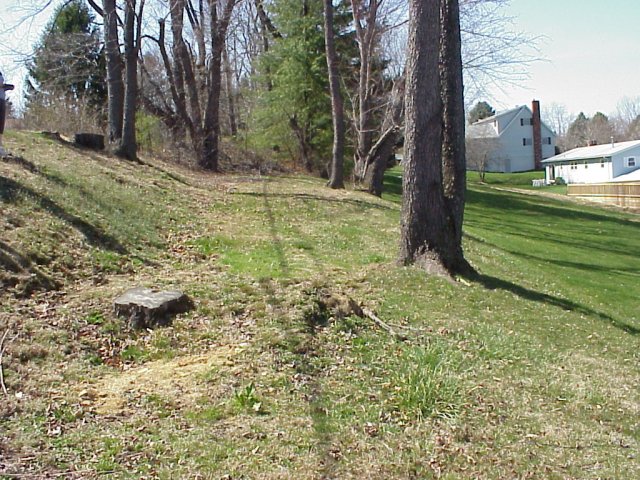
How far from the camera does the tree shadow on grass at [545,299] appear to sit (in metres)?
10.6

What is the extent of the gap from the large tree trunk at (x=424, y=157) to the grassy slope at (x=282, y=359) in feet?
1.96

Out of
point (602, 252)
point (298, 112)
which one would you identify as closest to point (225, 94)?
point (298, 112)

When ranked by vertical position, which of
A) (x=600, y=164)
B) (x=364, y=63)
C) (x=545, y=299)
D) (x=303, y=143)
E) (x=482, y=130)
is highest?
(x=482, y=130)

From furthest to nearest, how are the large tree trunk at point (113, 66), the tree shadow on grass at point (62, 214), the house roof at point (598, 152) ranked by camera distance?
1. the house roof at point (598, 152)
2. the large tree trunk at point (113, 66)
3. the tree shadow on grass at point (62, 214)

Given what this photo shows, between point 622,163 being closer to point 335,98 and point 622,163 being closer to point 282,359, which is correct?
point 335,98

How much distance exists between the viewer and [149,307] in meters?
7.14

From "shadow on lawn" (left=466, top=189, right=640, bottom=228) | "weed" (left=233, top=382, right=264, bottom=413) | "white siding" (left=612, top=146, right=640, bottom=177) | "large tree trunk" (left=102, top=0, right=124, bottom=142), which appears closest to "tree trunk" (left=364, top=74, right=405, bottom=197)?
"shadow on lawn" (left=466, top=189, right=640, bottom=228)

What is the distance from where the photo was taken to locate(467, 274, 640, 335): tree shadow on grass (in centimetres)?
1061

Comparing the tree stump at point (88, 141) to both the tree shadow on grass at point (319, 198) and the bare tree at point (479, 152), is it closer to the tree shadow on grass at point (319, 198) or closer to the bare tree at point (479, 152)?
the tree shadow on grass at point (319, 198)

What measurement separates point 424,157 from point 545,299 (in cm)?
287

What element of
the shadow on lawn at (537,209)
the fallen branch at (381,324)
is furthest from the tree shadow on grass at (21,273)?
the shadow on lawn at (537,209)

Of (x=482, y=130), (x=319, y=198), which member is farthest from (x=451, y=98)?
(x=482, y=130)

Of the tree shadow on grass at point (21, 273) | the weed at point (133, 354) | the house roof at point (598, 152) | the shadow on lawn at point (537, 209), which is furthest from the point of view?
the house roof at point (598, 152)

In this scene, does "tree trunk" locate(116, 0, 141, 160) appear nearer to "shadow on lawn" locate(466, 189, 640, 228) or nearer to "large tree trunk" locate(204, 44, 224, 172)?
"large tree trunk" locate(204, 44, 224, 172)
